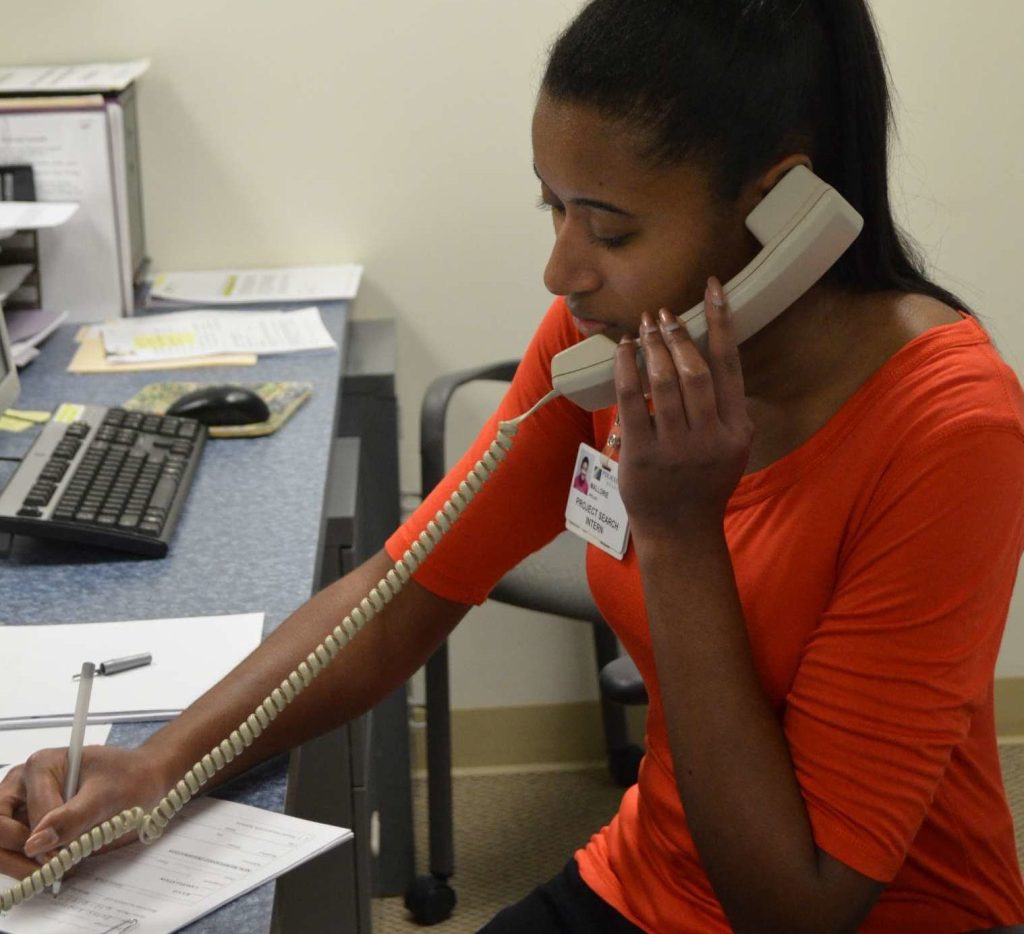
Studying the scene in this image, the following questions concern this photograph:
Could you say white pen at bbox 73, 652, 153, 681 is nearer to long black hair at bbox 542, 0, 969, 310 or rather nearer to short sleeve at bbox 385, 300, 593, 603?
short sleeve at bbox 385, 300, 593, 603

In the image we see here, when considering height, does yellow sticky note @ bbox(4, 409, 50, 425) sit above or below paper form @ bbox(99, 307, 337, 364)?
above

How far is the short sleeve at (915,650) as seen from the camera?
890 millimetres

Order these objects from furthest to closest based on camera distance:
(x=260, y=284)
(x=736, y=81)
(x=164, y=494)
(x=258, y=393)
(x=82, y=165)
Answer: (x=260, y=284)
(x=82, y=165)
(x=258, y=393)
(x=164, y=494)
(x=736, y=81)

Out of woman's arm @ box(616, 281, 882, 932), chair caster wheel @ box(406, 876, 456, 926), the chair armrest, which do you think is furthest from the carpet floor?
woman's arm @ box(616, 281, 882, 932)

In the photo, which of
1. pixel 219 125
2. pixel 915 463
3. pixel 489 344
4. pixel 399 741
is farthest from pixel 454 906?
pixel 915 463

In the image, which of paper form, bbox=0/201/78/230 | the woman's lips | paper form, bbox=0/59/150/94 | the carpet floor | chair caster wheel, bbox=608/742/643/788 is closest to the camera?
the woman's lips

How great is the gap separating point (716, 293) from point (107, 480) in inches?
28.6

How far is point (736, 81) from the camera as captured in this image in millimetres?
925

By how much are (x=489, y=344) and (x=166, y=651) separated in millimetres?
1294

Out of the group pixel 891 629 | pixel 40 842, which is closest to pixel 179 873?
pixel 40 842

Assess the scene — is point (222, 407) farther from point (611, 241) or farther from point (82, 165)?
point (611, 241)

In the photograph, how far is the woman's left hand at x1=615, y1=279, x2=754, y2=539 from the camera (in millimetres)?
925

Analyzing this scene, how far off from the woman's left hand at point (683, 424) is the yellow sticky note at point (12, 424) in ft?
3.09

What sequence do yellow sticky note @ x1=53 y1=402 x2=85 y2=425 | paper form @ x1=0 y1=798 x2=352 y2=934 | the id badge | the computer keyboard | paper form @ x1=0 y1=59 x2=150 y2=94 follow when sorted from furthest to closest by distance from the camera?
paper form @ x1=0 y1=59 x2=150 y2=94
yellow sticky note @ x1=53 y1=402 x2=85 y2=425
the computer keyboard
the id badge
paper form @ x1=0 y1=798 x2=352 y2=934
